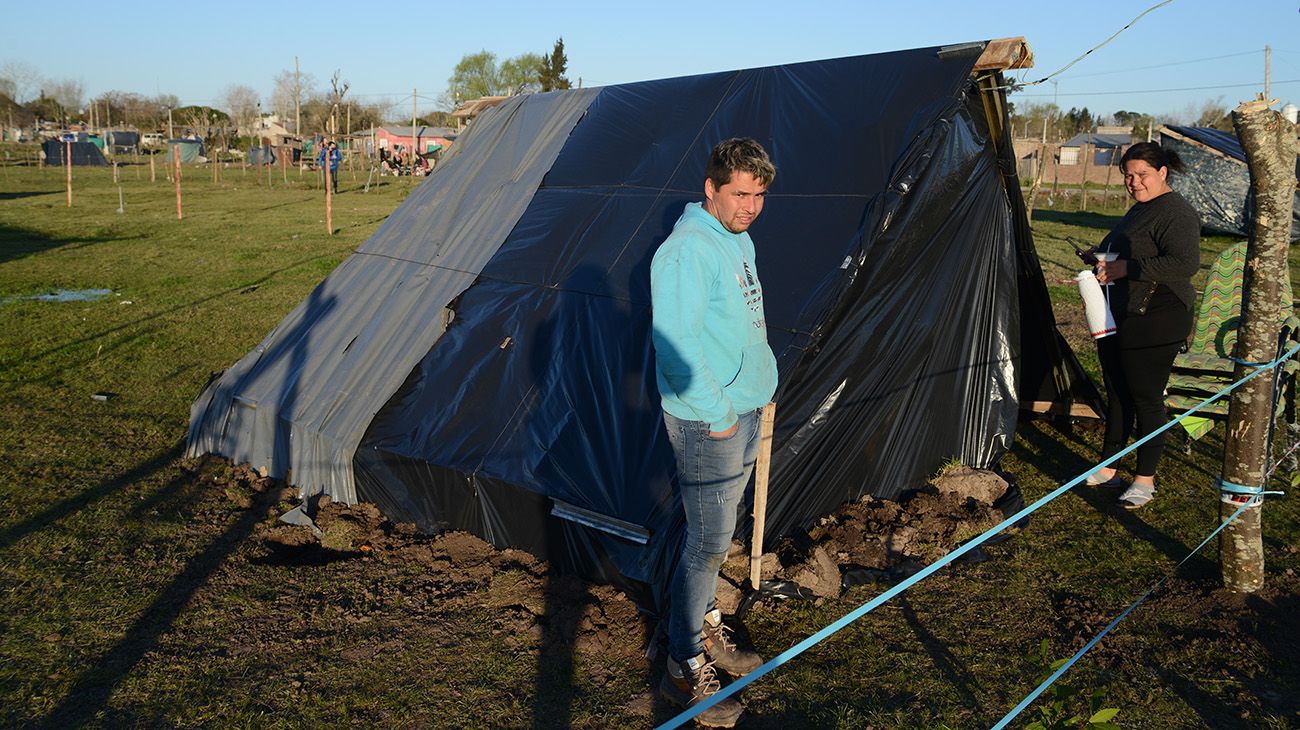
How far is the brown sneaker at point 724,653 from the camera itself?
336 cm

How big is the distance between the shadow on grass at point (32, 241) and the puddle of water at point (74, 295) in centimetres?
381

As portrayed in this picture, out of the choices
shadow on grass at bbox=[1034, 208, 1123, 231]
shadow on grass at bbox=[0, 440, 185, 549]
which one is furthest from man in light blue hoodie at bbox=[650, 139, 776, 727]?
shadow on grass at bbox=[1034, 208, 1123, 231]

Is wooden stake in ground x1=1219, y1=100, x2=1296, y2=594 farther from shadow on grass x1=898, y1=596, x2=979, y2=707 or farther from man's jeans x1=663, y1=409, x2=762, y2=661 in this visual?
man's jeans x1=663, y1=409, x2=762, y2=661

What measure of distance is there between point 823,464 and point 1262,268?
200cm

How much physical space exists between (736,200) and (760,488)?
1237 millimetres

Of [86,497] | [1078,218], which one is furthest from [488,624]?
[1078,218]

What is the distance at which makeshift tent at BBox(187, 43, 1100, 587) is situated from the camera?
421 cm

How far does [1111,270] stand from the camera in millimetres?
4824

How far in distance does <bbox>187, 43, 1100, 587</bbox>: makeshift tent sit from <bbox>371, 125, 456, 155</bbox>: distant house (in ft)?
151

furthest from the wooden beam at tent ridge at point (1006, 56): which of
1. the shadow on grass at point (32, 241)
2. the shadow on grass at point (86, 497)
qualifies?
the shadow on grass at point (32, 241)

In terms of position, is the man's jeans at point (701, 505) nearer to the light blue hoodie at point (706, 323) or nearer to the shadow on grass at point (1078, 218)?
the light blue hoodie at point (706, 323)

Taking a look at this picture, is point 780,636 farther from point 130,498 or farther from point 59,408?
point 59,408

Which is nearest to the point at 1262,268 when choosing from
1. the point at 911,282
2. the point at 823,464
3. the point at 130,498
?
the point at 911,282

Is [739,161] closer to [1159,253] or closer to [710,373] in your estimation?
[710,373]
